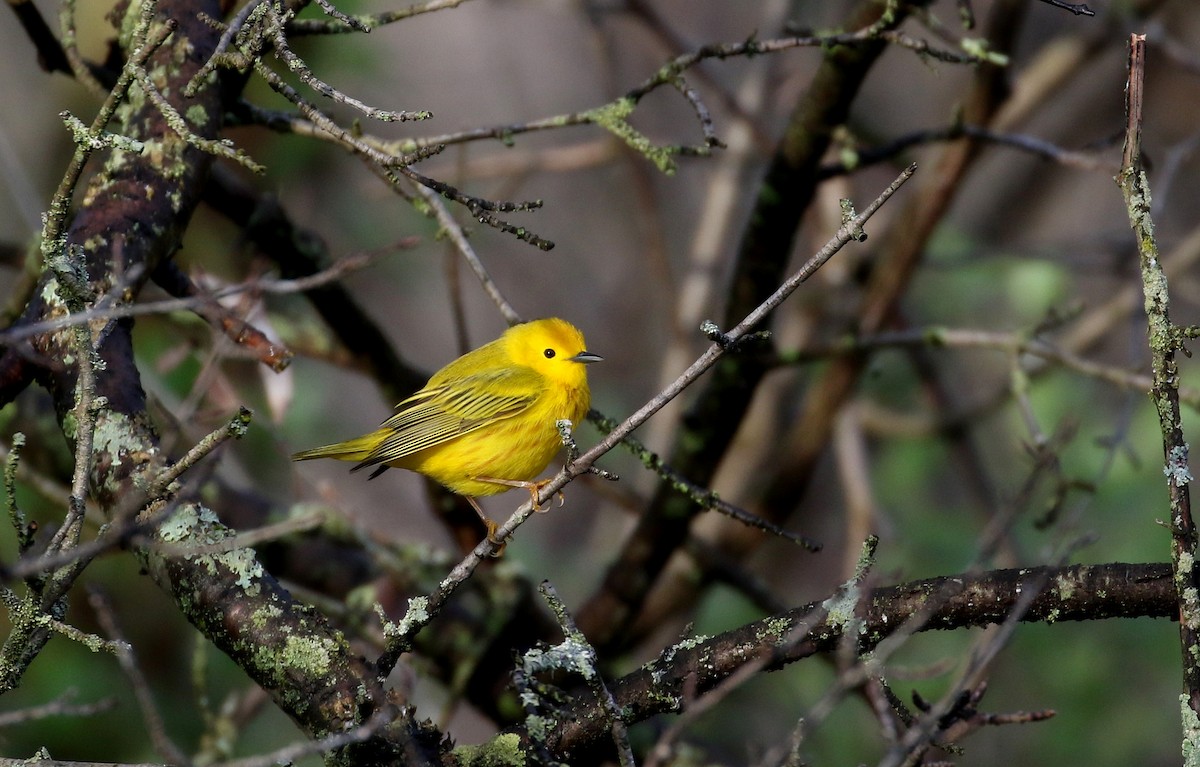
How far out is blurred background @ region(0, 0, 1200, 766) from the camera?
4.88 metres

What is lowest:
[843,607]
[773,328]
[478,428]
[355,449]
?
[843,607]

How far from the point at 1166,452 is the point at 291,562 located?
335 centimetres

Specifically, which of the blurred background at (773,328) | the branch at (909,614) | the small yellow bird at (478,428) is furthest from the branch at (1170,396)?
the small yellow bird at (478,428)

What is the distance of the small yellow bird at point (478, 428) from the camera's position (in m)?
3.88

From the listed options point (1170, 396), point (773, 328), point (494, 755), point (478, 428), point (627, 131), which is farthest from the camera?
point (773, 328)

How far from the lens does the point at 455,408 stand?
4.00 m

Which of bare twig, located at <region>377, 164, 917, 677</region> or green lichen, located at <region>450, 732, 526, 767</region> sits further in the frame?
green lichen, located at <region>450, 732, 526, 767</region>

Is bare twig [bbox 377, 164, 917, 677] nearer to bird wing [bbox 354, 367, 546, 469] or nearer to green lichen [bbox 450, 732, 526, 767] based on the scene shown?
green lichen [bbox 450, 732, 526, 767]

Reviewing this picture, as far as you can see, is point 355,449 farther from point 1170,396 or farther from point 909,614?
point 1170,396

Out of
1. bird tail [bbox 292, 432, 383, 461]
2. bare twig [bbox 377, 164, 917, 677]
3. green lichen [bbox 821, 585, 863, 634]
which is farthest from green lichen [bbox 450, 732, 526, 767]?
bird tail [bbox 292, 432, 383, 461]

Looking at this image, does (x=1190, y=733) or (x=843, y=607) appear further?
(x=843, y=607)

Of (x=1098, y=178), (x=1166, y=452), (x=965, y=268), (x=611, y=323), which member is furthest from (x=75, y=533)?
(x=1098, y=178)

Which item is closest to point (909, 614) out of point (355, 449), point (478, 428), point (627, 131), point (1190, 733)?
point (1190, 733)

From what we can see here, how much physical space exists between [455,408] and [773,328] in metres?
2.79
